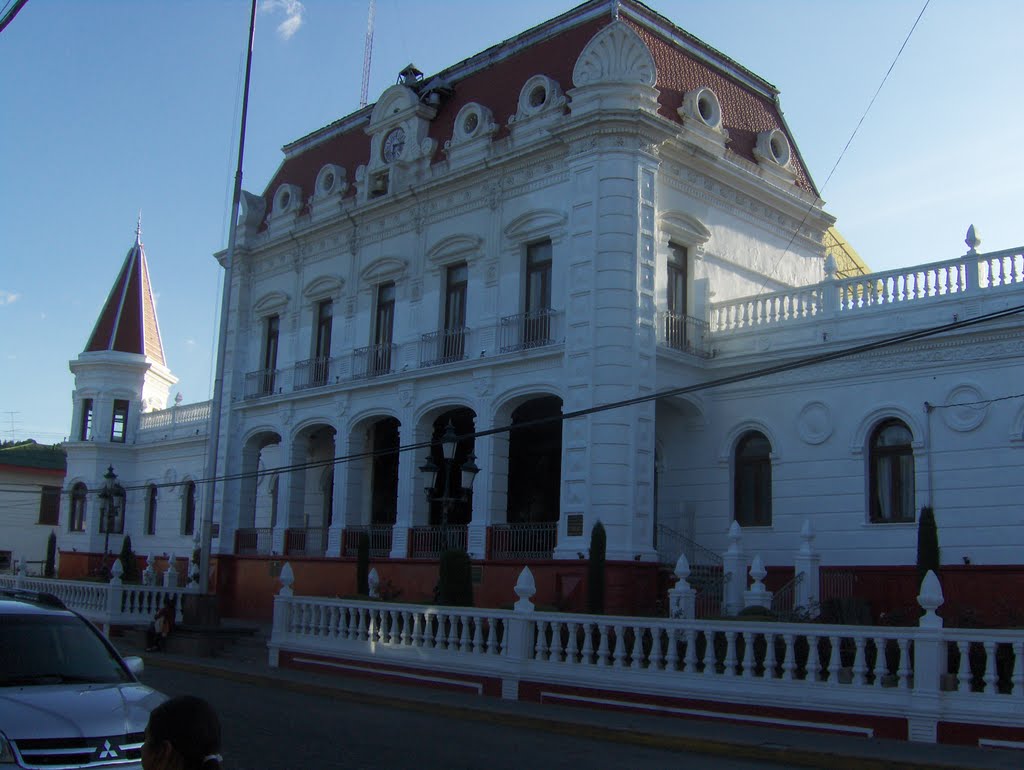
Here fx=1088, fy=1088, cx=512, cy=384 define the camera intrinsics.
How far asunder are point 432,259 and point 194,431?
16.5 m

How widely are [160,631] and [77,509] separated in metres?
22.9

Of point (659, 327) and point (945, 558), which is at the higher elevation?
point (659, 327)

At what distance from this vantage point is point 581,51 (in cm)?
2481

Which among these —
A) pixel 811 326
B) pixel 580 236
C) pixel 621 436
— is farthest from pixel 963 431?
pixel 580 236

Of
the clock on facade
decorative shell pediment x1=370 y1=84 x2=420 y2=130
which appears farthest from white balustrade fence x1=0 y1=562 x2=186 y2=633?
decorative shell pediment x1=370 y1=84 x2=420 y2=130

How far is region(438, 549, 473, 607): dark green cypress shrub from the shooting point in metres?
18.7

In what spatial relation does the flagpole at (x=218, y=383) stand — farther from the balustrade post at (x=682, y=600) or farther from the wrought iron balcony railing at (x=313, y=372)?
the balustrade post at (x=682, y=600)

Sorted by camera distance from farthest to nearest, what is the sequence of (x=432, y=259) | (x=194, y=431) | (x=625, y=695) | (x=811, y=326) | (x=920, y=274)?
(x=194, y=431) < (x=432, y=259) < (x=811, y=326) < (x=920, y=274) < (x=625, y=695)

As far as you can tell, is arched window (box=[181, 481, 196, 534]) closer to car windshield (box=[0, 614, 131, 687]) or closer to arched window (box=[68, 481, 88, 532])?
arched window (box=[68, 481, 88, 532])

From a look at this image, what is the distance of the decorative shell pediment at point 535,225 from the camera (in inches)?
964

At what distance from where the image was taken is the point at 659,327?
928 inches

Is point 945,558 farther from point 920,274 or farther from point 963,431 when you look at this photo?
point 920,274

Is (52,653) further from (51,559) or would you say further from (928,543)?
(51,559)

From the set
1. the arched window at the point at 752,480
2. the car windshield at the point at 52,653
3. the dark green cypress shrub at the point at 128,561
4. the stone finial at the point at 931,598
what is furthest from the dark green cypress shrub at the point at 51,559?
the stone finial at the point at 931,598
